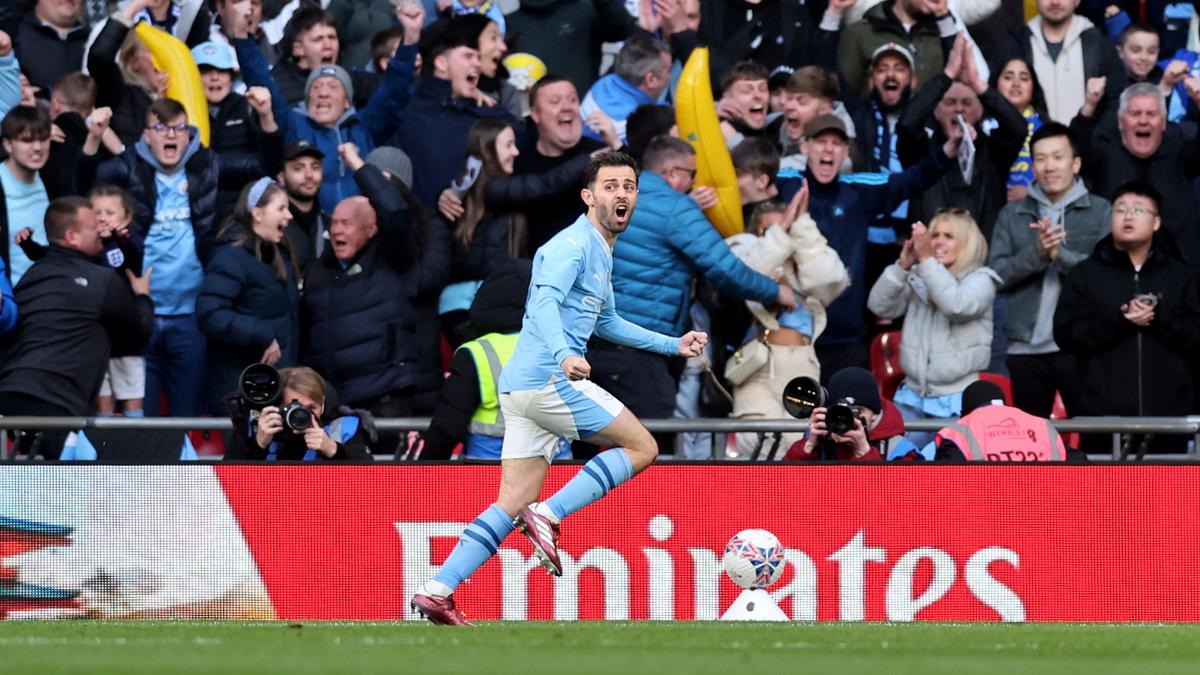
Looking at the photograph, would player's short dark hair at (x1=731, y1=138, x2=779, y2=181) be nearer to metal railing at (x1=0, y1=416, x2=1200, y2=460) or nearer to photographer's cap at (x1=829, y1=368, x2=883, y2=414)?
metal railing at (x1=0, y1=416, x2=1200, y2=460)

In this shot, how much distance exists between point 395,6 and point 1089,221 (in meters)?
4.93

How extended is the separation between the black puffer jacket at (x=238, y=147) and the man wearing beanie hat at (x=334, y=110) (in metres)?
0.15

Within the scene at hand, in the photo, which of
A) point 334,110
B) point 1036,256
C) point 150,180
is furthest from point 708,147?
point 150,180

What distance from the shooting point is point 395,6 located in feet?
47.8

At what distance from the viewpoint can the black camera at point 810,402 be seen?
10.7 metres

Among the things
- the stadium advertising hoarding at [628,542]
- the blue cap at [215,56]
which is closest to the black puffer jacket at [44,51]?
the blue cap at [215,56]

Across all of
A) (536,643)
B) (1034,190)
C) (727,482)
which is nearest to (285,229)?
(727,482)

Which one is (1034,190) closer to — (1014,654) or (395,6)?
(395,6)

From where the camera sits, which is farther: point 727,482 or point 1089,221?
point 1089,221

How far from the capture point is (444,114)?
13.5 m

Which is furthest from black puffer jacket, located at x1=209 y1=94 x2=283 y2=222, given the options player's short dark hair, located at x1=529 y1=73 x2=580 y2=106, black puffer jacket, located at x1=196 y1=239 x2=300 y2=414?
player's short dark hair, located at x1=529 y1=73 x2=580 y2=106

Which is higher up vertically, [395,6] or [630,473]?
[395,6]

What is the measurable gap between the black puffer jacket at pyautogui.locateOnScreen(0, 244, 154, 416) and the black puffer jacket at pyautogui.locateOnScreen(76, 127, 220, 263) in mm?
816

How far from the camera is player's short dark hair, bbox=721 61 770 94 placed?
1351 centimetres
